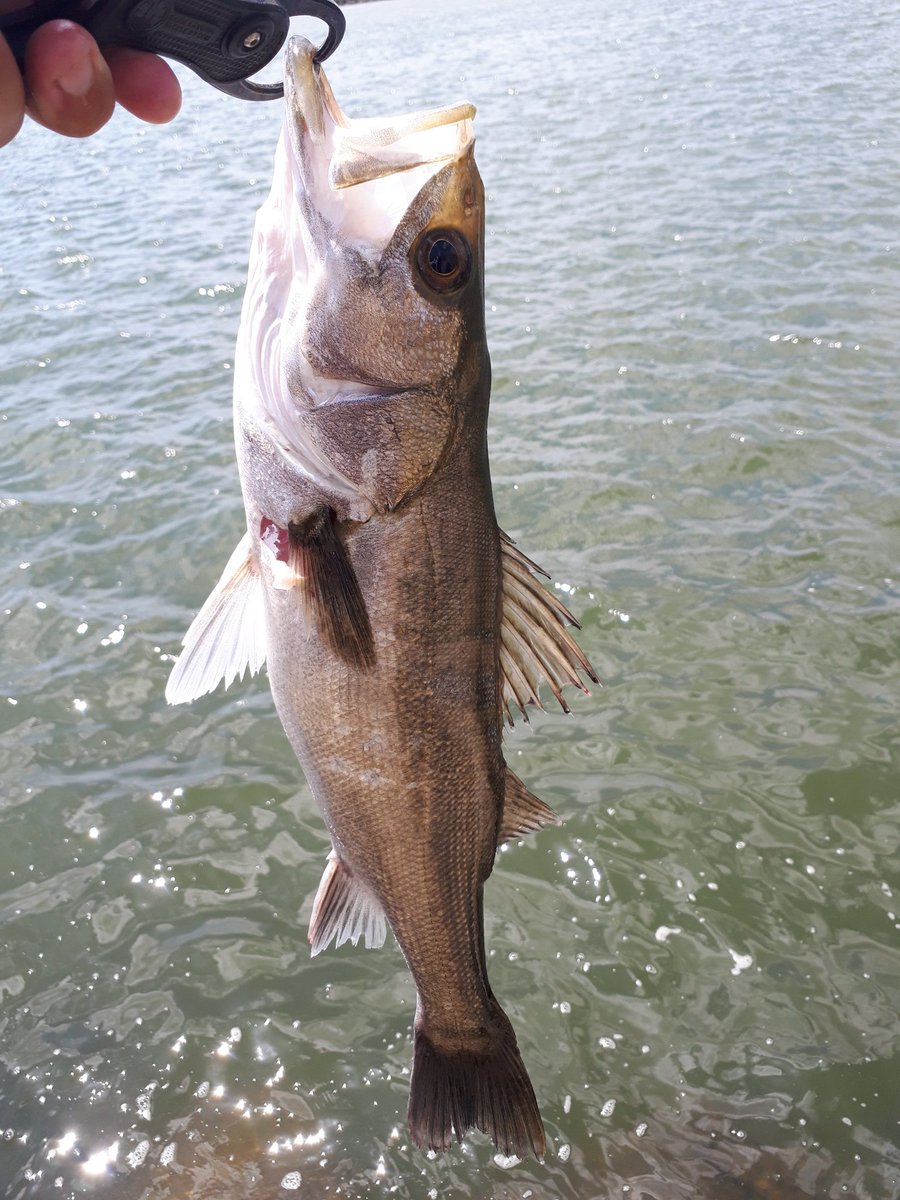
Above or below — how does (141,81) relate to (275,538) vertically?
above

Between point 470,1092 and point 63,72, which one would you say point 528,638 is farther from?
point 63,72

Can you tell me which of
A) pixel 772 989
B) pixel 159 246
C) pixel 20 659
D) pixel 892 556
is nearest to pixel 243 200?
pixel 159 246

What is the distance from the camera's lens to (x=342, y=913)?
2742 mm

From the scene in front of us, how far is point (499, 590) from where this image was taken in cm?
257

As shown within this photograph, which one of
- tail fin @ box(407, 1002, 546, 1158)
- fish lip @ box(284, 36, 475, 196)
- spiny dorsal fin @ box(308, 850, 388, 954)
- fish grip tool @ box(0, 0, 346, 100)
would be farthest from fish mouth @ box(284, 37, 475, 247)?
tail fin @ box(407, 1002, 546, 1158)

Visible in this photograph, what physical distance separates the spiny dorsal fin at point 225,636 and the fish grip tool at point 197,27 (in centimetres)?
116

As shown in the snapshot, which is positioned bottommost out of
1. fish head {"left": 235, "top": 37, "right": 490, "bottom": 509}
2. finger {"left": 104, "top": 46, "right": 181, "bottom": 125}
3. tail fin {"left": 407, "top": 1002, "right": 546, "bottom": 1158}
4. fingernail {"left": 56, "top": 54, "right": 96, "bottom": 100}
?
tail fin {"left": 407, "top": 1002, "right": 546, "bottom": 1158}

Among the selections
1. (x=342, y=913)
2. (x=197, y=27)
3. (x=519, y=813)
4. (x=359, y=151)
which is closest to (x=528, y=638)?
(x=519, y=813)

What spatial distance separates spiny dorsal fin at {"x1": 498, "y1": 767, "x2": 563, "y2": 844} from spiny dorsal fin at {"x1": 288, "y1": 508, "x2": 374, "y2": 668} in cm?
58

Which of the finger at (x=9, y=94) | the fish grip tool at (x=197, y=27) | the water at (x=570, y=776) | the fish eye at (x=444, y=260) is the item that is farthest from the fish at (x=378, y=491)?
the water at (x=570, y=776)

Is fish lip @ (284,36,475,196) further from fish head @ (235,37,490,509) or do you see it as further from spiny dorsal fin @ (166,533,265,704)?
spiny dorsal fin @ (166,533,265,704)

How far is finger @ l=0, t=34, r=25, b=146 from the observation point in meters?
2.30

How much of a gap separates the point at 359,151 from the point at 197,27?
1.84 ft

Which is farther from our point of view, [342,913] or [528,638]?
[342,913]
